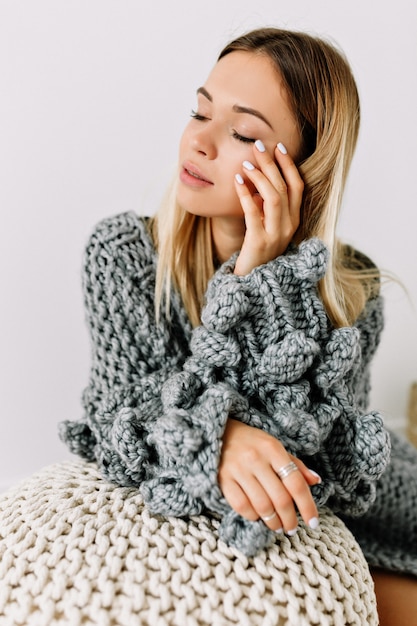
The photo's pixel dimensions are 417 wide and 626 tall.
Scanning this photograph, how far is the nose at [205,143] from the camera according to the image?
3.40ft

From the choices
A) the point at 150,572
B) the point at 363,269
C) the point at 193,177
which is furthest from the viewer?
the point at 363,269

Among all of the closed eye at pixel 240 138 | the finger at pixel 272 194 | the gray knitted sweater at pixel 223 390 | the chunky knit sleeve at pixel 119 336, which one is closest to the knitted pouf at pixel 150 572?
the gray knitted sweater at pixel 223 390

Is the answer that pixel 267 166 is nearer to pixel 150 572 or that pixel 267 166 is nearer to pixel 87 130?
pixel 87 130

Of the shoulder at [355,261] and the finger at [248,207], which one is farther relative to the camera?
the shoulder at [355,261]

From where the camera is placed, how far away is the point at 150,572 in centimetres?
81

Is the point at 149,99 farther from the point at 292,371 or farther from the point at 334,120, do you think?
the point at 292,371

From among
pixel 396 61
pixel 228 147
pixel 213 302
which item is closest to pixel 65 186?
pixel 228 147

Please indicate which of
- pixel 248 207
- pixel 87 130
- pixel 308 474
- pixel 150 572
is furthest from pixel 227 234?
pixel 150 572

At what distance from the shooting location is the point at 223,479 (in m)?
0.87

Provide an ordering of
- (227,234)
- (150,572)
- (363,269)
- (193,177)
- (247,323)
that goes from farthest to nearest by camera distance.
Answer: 1. (363,269)
2. (227,234)
3. (193,177)
4. (247,323)
5. (150,572)

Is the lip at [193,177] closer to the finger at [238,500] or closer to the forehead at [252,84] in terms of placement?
the forehead at [252,84]

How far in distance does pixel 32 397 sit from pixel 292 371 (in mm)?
761

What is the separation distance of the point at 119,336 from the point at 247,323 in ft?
0.83

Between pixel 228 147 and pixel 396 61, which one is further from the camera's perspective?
pixel 396 61
